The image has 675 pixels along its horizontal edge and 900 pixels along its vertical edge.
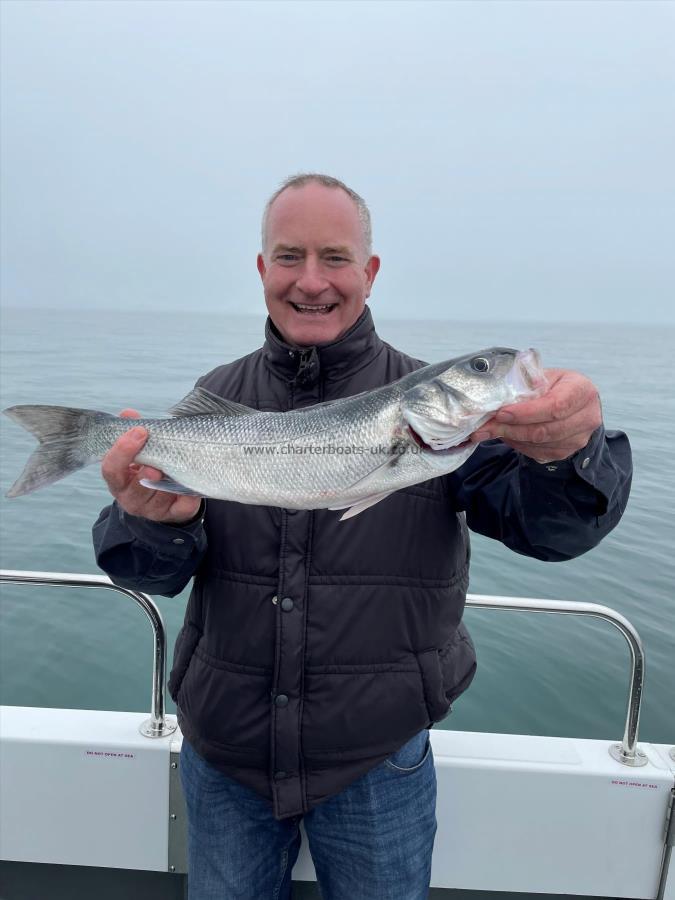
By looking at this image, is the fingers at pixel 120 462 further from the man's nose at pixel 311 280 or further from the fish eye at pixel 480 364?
the fish eye at pixel 480 364

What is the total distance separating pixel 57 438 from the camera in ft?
8.86

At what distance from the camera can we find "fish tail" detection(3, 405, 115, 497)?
267cm

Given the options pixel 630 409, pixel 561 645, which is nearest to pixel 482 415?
pixel 561 645

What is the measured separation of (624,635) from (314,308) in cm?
231

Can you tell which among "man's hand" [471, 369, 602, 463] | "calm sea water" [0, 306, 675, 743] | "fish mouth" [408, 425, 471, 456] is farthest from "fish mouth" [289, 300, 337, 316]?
"calm sea water" [0, 306, 675, 743]

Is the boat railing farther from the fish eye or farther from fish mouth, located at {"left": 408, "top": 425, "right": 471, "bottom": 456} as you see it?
the fish eye

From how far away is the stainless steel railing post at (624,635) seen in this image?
10.3ft

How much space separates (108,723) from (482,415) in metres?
2.69

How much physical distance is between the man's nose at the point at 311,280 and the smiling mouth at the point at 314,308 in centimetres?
7

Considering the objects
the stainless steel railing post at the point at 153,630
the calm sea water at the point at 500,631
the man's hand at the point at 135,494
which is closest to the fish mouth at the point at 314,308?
the man's hand at the point at 135,494

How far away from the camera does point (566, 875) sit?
325cm

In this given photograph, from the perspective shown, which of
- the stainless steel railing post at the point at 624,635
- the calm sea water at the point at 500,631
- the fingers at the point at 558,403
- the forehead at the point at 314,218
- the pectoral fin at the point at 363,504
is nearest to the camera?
the fingers at the point at 558,403

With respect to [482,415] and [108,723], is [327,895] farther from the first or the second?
[482,415]

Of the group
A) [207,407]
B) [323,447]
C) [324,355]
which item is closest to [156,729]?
[207,407]
